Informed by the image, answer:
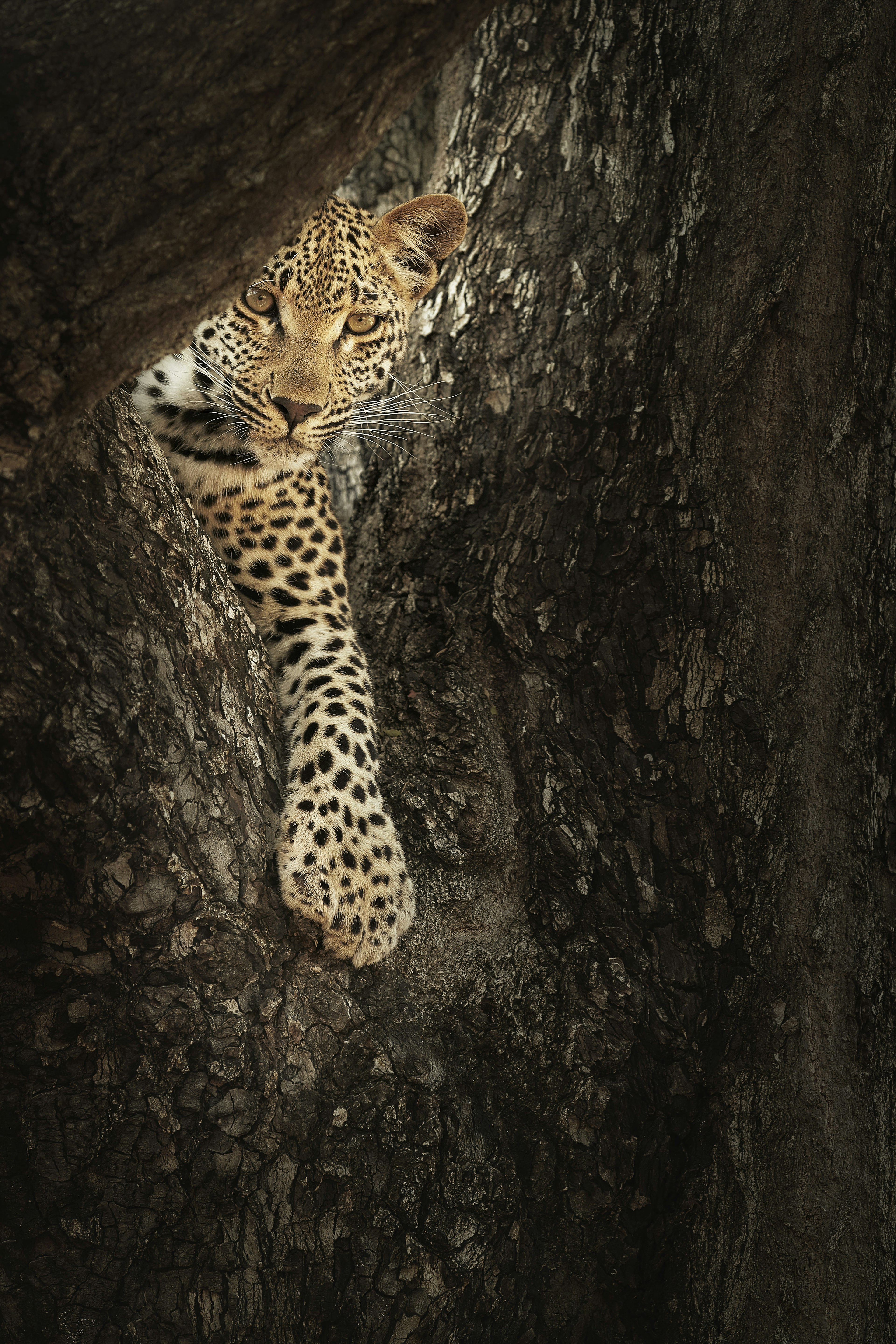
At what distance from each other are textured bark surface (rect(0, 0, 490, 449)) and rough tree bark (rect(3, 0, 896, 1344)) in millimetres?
396

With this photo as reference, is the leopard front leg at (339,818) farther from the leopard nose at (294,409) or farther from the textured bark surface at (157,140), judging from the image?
the textured bark surface at (157,140)

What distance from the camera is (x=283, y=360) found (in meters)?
3.76

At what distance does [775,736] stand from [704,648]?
12.9 inches

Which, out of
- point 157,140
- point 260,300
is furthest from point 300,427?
point 157,140

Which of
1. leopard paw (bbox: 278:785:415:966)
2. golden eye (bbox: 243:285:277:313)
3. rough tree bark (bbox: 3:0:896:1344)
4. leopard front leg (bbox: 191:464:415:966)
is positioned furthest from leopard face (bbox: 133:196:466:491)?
leopard paw (bbox: 278:785:415:966)

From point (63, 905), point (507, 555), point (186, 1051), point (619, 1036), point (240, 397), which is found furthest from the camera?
point (240, 397)

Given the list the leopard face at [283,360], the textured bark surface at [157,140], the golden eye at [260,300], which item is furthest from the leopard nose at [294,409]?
the textured bark surface at [157,140]

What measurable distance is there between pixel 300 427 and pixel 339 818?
1421mm

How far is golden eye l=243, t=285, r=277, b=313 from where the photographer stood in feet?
12.4

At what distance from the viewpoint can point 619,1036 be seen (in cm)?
296

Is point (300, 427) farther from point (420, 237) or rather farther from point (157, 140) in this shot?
point (157, 140)

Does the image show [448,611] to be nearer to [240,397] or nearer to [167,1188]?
[240,397]

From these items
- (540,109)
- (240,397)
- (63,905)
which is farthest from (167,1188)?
(540,109)

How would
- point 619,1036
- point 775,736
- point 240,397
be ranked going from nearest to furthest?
point 619,1036 < point 775,736 < point 240,397
